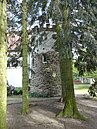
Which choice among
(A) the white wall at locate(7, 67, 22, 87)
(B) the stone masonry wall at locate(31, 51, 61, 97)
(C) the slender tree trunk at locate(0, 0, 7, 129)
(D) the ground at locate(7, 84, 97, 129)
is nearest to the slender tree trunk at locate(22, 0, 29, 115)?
(D) the ground at locate(7, 84, 97, 129)

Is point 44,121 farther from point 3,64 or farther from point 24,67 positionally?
point 3,64

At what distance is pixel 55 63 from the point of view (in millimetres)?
25500

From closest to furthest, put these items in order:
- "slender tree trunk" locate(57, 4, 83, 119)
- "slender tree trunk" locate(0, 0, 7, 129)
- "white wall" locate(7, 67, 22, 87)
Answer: "slender tree trunk" locate(0, 0, 7, 129) → "slender tree trunk" locate(57, 4, 83, 119) → "white wall" locate(7, 67, 22, 87)

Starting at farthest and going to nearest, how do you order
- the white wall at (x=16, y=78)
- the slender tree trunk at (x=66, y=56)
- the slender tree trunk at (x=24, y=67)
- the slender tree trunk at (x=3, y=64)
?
the white wall at (x=16, y=78) → the slender tree trunk at (x=24, y=67) → the slender tree trunk at (x=66, y=56) → the slender tree trunk at (x=3, y=64)

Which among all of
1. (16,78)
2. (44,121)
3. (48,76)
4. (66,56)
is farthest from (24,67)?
(16,78)

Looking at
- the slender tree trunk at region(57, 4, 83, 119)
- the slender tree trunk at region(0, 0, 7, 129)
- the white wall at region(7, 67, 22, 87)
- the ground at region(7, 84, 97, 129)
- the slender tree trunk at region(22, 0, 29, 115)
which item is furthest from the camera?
the white wall at region(7, 67, 22, 87)

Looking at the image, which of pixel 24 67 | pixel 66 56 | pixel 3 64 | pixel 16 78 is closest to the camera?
pixel 3 64

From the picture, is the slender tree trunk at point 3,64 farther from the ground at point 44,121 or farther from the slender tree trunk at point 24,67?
the slender tree trunk at point 24,67

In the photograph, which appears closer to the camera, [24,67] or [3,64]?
[3,64]

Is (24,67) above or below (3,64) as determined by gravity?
above

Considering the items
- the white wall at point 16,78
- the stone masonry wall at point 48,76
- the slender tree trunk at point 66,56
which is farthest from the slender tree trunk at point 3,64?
the white wall at point 16,78

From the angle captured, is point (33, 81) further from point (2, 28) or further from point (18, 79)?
point (2, 28)

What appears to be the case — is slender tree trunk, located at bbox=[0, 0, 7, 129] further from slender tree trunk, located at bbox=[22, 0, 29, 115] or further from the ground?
slender tree trunk, located at bbox=[22, 0, 29, 115]

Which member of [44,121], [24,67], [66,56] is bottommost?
[44,121]
